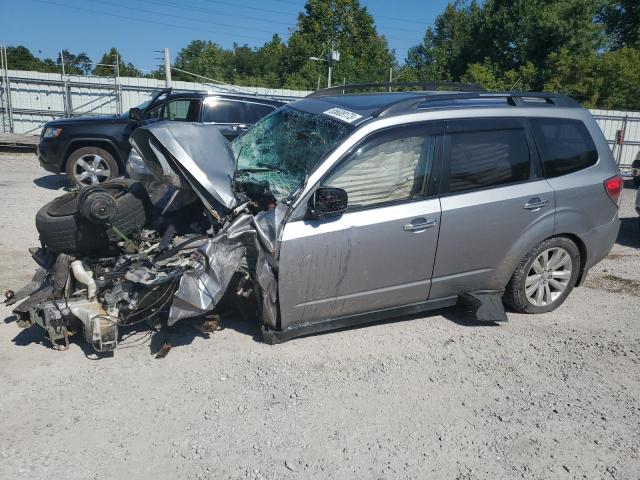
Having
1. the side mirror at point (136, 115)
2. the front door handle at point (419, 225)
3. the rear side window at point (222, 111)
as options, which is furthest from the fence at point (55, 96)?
the front door handle at point (419, 225)

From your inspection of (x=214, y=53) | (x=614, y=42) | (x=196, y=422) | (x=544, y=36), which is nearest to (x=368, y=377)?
(x=196, y=422)

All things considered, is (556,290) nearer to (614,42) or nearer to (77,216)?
(77,216)

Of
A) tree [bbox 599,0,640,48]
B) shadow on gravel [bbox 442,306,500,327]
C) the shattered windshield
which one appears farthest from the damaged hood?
tree [bbox 599,0,640,48]

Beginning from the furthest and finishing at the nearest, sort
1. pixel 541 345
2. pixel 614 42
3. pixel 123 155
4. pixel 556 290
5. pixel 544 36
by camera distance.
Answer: pixel 614 42 < pixel 544 36 < pixel 123 155 < pixel 556 290 < pixel 541 345

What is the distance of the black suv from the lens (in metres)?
9.84

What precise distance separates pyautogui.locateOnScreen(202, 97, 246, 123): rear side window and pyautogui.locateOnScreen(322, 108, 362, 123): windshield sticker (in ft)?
18.3

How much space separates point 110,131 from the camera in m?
9.87

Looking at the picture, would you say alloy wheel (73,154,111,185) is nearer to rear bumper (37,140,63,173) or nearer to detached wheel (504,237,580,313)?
rear bumper (37,140,63,173)

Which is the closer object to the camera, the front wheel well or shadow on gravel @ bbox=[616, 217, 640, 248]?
shadow on gravel @ bbox=[616, 217, 640, 248]

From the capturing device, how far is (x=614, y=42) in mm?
40094

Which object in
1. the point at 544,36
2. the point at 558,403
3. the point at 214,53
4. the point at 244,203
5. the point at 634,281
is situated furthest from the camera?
the point at 214,53

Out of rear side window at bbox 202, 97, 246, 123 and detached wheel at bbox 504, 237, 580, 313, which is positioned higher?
rear side window at bbox 202, 97, 246, 123

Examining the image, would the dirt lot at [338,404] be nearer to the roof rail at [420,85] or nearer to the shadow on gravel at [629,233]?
the roof rail at [420,85]

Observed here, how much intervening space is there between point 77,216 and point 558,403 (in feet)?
12.3
